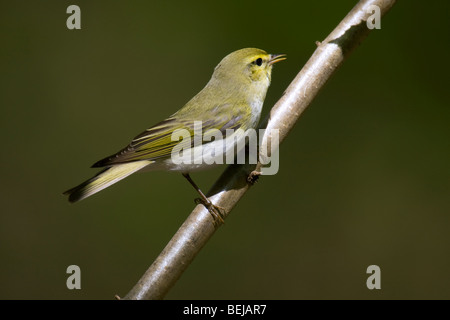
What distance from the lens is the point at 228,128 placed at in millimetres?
2098

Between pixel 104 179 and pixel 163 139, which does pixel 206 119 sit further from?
pixel 104 179

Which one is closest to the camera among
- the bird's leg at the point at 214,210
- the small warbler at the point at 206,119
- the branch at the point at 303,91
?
the bird's leg at the point at 214,210

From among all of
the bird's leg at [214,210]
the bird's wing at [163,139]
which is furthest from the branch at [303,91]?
the bird's wing at [163,139]

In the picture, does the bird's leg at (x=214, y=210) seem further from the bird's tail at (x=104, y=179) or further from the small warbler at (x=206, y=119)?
the bird's tail at (x=104, y=179)

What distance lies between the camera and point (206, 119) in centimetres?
213

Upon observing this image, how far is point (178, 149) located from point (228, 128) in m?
0.23

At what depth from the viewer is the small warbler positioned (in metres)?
1.91

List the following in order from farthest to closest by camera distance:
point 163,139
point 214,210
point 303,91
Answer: point 163,139 → point 303,91 → point 214,210

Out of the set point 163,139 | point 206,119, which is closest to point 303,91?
point 206,119

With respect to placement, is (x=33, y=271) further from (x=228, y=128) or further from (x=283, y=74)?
(x=283, y=74)

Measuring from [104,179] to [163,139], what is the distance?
309 mm

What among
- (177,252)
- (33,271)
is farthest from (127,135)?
(177,252)

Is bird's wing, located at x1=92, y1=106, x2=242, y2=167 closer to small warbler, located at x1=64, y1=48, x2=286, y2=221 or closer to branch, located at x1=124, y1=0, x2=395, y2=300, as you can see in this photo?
small warbler, located at x1=64, y1=48, x2=286, y2=221

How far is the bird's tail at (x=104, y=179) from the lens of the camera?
1.81 metres
